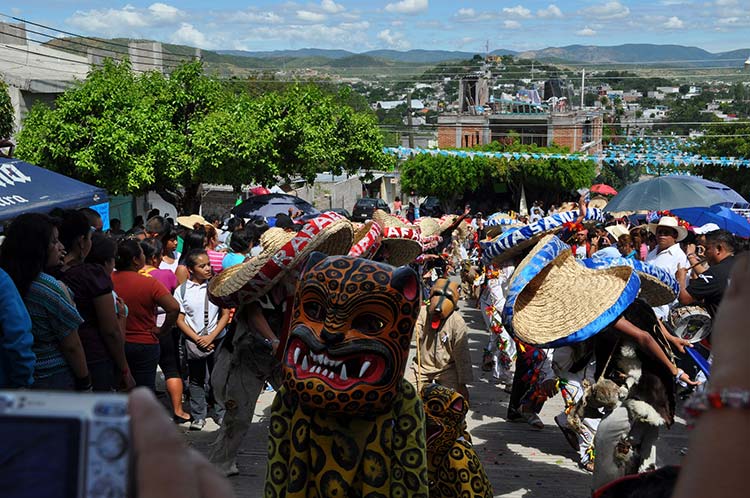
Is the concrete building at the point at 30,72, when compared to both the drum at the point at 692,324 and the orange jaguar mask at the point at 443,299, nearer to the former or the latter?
the orange jaguar mask at the point at 443,299

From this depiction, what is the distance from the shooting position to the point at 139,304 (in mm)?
7164

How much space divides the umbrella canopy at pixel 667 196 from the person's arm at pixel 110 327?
818 centimetres

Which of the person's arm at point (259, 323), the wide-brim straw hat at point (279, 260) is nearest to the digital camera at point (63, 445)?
the wide-brim straw hat at point (279, 260)

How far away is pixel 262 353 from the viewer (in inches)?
267

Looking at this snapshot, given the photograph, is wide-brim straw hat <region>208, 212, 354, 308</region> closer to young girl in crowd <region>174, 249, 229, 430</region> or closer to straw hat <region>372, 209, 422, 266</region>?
young girl in crowd <region>174, 249, 229, 430</region>

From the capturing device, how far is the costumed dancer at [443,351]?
6930mm

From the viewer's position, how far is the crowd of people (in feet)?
15.9

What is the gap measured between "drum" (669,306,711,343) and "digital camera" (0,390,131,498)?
246 inches

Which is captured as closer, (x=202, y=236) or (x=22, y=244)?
(x=22, y=244)

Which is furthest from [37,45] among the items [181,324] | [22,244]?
[22,244]

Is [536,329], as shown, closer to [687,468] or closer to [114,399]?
[687,468]

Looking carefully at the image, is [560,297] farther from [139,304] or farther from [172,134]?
[172,134]

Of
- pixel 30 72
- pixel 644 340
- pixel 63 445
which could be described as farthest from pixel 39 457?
pixel 30 72

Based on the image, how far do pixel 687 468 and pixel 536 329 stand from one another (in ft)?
14.6
